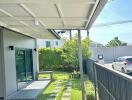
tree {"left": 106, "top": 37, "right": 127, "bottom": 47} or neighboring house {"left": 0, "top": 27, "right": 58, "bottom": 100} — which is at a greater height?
tree {"left": 106, "top": 37, "right": 127, "bottom": 47}

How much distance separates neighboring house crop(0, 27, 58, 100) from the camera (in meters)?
11.5

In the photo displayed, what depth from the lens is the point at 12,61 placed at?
510 inches

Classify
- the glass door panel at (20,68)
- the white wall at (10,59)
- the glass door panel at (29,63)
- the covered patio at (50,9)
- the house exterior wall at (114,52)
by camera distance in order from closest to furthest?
the covered patio at (50,9) < the white wall at (10,59) < the glass door panel at (20,68) < the glass door panel at (29,63) < the house exterior wall at (114,52)

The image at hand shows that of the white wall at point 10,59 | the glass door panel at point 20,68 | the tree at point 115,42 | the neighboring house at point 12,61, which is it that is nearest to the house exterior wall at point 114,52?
the neighboring house at point 12,61

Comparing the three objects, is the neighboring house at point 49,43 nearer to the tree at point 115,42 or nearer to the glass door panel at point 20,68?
the glass door panel at point 20,68

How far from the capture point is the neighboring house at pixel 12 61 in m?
11.5

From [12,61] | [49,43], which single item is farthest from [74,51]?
[49,43]

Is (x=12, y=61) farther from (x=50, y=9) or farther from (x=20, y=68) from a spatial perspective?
(x=50, y=9)

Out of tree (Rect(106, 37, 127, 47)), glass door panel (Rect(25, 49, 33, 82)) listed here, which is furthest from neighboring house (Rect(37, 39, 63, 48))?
tree (Rect(106, 37, 127, 47))

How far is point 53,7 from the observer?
23.0 ft

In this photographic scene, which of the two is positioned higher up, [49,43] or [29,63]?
[49,43]

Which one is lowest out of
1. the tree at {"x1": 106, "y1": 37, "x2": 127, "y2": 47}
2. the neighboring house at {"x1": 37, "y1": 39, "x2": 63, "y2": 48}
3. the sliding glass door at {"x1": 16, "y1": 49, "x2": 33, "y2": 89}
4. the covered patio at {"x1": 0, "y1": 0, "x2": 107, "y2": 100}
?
the sliding glass door at {"x1": 16, "y1": 49, "x2": 33, "y2": 89}

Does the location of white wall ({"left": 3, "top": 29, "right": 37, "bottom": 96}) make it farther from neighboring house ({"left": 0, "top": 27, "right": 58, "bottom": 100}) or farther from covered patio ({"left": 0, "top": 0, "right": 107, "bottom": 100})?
covered patio ({"left": 0, "top": 0, "right": 107, "bottom": 100})

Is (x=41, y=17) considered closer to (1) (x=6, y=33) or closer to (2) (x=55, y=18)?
(2) (x=55, y=18)
